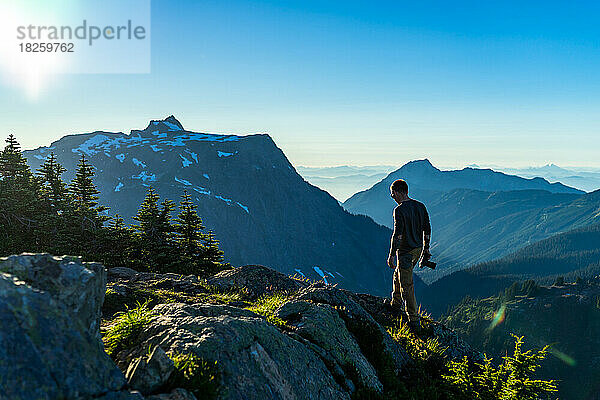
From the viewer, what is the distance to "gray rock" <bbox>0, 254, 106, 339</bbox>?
3.78m

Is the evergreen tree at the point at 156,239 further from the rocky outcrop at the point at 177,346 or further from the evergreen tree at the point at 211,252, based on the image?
the rocky outcrop at the point at 177,346

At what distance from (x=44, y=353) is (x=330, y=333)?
17.7 feet

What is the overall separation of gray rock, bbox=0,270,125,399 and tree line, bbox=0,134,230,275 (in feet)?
60.0

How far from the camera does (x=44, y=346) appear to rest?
2.99 metres

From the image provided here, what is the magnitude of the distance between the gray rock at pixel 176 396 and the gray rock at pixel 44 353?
525 millimetres

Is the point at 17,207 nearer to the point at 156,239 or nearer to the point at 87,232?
the point at 87,232

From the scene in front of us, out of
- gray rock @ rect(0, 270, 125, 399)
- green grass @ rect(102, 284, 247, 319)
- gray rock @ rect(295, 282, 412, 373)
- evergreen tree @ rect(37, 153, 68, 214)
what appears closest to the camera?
gray rock @ rect(0, 270, 125, 399)

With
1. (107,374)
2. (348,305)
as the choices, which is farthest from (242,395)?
(348,305)

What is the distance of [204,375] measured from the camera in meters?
4.29

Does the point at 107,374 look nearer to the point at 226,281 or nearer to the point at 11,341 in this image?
the point at 11,341

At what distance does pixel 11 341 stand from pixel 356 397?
537 cm

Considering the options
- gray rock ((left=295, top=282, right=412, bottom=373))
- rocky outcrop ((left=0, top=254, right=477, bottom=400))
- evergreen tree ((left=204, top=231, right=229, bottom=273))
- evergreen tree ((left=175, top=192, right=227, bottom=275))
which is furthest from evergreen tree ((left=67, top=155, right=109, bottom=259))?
gray rock ((left=295, top=282, right=412, bottom=373))

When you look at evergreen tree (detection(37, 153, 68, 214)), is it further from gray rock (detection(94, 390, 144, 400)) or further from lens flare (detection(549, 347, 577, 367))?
lens flare (detection(549, 347, 577, 367))

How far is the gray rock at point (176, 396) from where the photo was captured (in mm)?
3724
